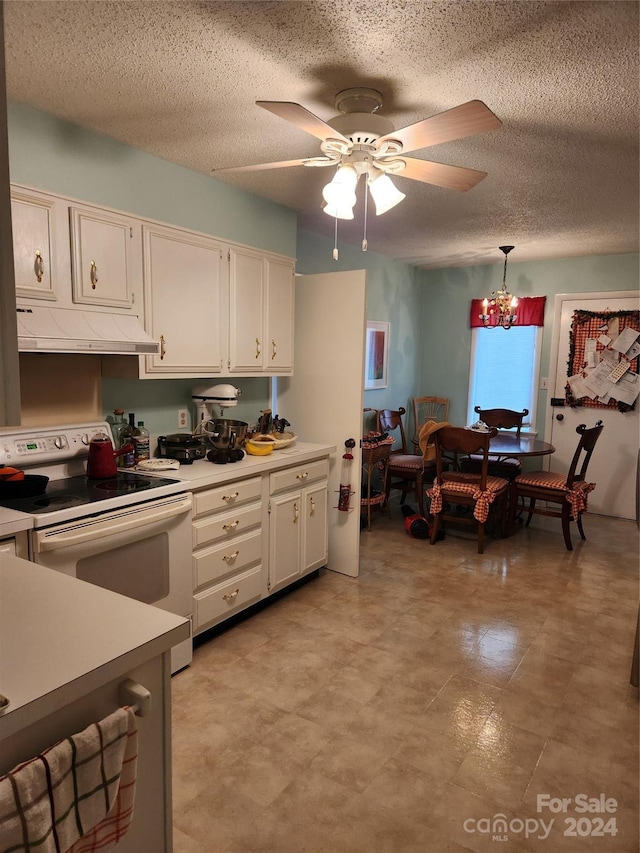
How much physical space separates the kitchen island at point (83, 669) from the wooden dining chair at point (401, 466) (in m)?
3.76

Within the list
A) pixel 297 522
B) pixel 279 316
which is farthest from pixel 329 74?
pixel 297 522

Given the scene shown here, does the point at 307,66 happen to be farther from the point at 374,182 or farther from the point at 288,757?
the point at 288,757

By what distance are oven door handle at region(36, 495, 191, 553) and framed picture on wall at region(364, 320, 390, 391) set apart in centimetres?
315

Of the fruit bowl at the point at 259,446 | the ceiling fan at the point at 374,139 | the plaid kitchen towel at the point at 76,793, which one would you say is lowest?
the plaid kitchen towel at the point at 76,793

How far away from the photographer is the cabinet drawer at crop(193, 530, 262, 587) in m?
2.73

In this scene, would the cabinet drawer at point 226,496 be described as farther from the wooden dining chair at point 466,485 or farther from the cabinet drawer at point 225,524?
the wooden dining chair at point 466,485

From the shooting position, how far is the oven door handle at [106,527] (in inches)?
78.2

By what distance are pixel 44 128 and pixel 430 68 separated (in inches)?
64.0

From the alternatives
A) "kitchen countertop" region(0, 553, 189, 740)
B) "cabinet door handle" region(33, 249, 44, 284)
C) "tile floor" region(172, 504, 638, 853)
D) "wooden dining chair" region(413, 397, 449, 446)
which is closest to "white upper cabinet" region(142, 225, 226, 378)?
"cabinet door handle" region(33, 249, 44, 284)

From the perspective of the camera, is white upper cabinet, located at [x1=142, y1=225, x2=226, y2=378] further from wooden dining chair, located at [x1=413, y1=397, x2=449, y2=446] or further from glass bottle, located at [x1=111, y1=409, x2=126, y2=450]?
wooden dining chair, located at [x1=413, y1=397, x2=449, y2=446]

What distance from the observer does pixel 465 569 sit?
3.95 m

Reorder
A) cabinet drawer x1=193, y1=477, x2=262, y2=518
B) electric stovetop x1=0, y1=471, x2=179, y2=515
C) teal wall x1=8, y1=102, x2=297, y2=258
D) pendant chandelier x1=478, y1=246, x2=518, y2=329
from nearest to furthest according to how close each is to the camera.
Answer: electric stovetop x1=0, y1=471, x2=179, y2=515, teal wall x1=8, y1=102, x2=297, y2=258, cabinet drawer x1=193, y1=477, x2=262, y2=518, pendant chandelier x1=478, y1=246, x2=518, y2=329

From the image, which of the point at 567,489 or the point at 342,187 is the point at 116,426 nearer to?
the point at 342,187

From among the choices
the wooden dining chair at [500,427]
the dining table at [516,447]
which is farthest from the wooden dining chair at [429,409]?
the dining table at [516,447]
